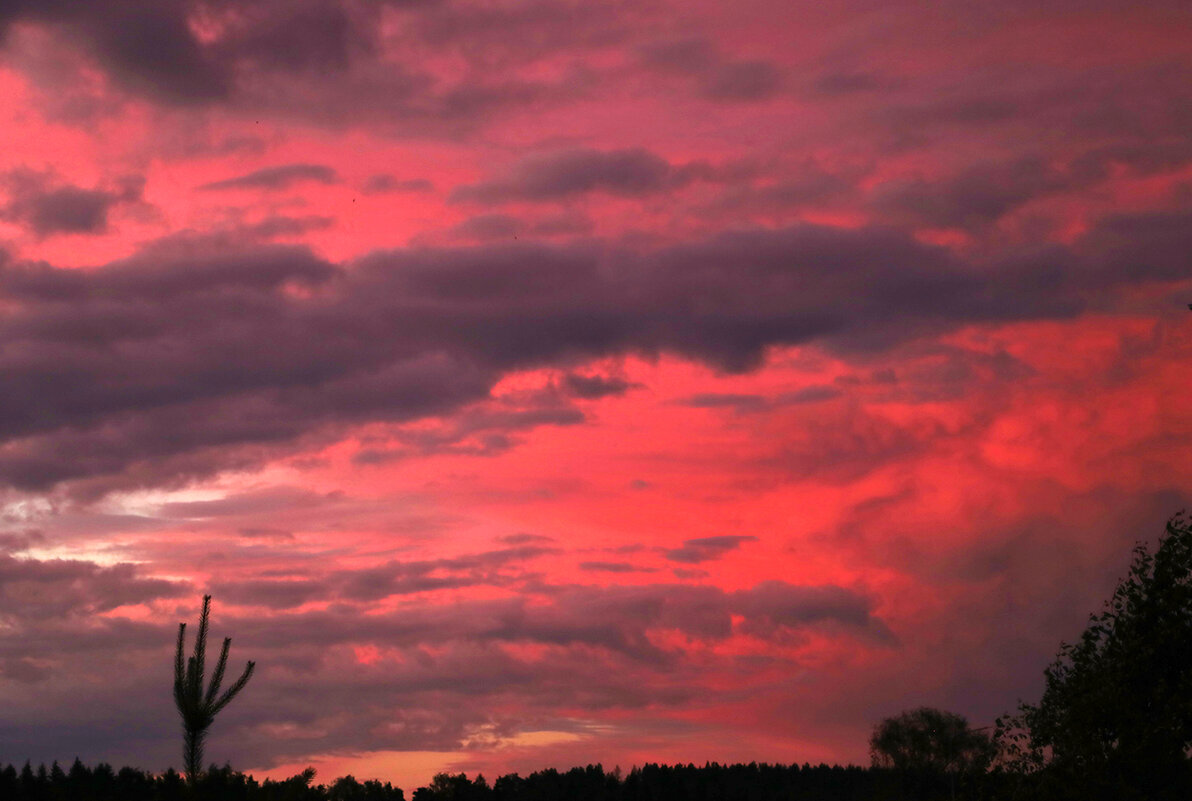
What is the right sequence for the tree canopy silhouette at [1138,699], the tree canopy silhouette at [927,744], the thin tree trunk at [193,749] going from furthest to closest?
the tree canopy silhouette at [927,744], the tree canopy silhouette at [1138,699], the thin tree trunk at [193,749]

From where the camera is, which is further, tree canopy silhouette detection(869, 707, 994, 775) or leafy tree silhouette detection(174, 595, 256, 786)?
tree canopy silhouette detection(869, 707, 994, 775)

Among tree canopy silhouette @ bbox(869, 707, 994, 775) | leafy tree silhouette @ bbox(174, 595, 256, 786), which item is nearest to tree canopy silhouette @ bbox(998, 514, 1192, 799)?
leafy tree silhouette @ bbox(174, 595, 256, 786)

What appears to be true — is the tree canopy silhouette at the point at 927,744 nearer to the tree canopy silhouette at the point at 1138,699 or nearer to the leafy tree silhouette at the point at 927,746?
the leafy tree silhouette at the point at 927,746

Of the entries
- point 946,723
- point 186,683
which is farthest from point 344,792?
point 946,723

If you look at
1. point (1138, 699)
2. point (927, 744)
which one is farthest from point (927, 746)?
point (1138, 699)

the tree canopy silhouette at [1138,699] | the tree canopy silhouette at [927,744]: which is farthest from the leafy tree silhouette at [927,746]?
the tree canopy silhouette at [1138,699]

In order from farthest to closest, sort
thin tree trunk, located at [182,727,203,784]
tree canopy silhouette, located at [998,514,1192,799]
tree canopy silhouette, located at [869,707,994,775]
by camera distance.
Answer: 1. tree canopy silhouette, located at [869,707,994,775]
2. tree canopy silhouette, located at [998,514,1192,799]
3. thin tree trunk, located at [182,727,203,784]

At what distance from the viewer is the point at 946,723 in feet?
619

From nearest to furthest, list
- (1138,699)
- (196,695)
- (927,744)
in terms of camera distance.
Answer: (196,695), (1138,699), (927,744)

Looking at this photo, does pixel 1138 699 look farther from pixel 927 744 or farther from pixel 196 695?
pixel 927 744

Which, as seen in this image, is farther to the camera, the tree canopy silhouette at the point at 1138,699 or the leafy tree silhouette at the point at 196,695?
the tree canopy silhouette at the point at 1138,699

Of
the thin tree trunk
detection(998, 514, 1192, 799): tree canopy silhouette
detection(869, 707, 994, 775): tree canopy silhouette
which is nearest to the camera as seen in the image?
the thin tree trunk

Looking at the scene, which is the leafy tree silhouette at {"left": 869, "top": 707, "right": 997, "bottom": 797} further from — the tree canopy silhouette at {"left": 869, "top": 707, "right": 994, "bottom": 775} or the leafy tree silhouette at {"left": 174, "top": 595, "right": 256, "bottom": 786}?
the leafy tree silhouette at {"left": 174, "top": 595, "right": 256, "bottom": 786}

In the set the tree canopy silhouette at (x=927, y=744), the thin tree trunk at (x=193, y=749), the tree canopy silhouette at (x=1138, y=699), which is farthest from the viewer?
the tree canopy silhouette at (x=927, y=744)
